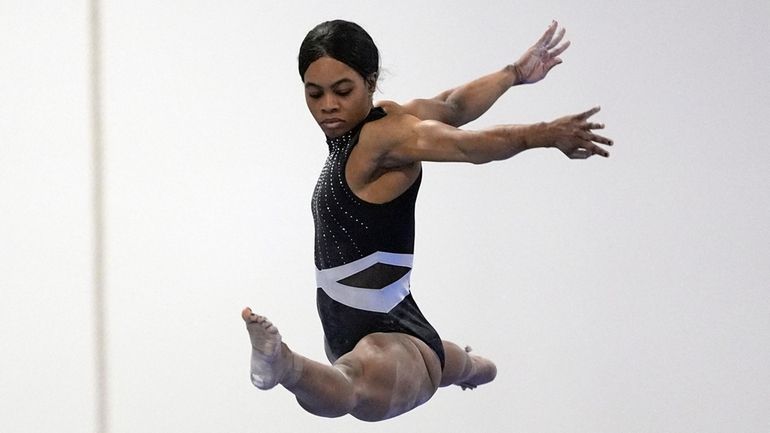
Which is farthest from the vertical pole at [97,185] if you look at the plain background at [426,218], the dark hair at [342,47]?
the dark hair at [342,47]

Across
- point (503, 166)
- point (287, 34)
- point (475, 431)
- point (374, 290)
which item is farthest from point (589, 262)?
point (374, 290)

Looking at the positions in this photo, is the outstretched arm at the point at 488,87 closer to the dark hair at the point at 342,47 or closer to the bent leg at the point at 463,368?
the dark hair at the point at 342,47

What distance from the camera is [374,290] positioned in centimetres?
237

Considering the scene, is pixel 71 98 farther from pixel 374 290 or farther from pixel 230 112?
pixel 374 290

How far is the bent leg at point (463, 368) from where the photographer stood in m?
2.55

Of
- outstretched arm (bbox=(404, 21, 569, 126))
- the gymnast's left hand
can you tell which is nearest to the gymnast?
outstretched arm (bbox=(404, 21, 569, 126))

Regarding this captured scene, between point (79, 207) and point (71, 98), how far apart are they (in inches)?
14.1

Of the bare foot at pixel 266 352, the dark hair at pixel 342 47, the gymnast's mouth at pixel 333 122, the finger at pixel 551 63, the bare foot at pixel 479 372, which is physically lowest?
the bare foot at pixel 479 372

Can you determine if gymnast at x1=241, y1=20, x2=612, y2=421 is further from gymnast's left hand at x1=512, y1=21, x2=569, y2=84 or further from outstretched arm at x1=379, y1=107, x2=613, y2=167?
gymnast's left hand at x1=512, y1=21, x2=569, y2=84

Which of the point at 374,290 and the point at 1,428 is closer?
the point at 374,290

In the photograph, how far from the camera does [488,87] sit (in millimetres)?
2650

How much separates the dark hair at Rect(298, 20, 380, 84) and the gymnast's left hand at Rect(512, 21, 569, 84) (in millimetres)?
492

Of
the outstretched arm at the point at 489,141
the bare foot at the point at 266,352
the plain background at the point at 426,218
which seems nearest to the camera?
the outstretched arm at the point at 489,141

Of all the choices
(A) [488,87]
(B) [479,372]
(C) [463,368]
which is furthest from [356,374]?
(A) [488,87]
